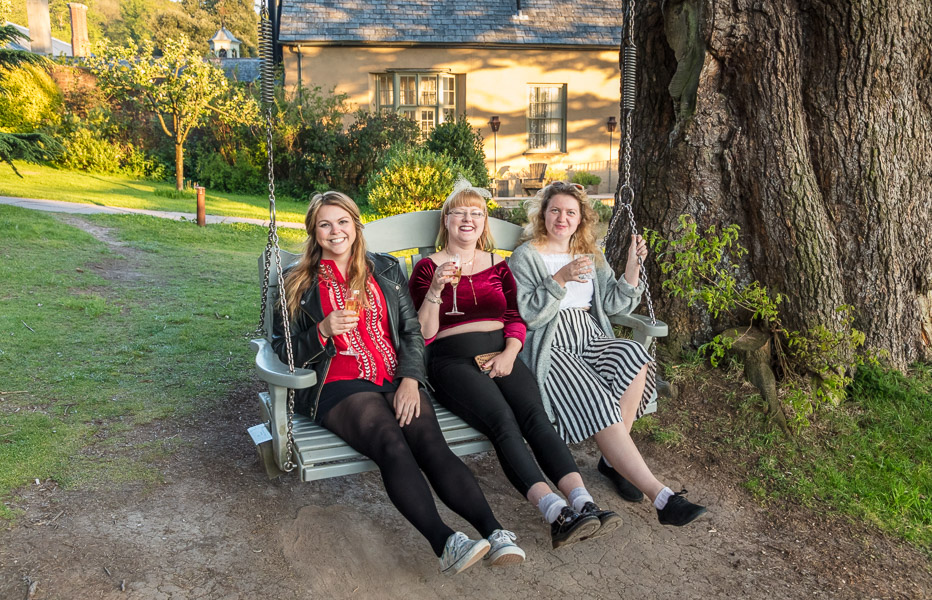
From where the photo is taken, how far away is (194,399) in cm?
439

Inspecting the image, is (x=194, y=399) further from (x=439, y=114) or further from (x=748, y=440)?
(x=439, y=114)

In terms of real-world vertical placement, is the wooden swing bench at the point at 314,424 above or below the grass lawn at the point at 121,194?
below

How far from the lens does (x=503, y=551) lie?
2.46 metres

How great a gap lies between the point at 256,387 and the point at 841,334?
3.49 m

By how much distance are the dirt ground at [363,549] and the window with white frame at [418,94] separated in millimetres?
14914

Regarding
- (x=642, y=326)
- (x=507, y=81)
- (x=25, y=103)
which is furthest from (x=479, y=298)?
(x=25, y=103)

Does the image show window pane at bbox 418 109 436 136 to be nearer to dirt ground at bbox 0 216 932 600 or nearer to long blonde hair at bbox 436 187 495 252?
long blonde hair at bbox 436 187 495 252

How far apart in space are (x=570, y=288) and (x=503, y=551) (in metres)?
1.48

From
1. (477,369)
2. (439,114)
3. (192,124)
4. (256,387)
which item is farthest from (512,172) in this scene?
(477,369)

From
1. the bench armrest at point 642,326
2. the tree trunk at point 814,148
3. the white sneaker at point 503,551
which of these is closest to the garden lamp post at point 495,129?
the tree trunk at point 814,148

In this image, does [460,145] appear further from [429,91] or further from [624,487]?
[624,487]

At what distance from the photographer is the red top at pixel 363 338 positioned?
3029 mm

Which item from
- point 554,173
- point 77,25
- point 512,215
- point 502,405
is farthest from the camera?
point 77,25

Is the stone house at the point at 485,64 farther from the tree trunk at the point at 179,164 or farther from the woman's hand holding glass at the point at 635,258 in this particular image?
the woman's hand holding glass at the point at 635,258
